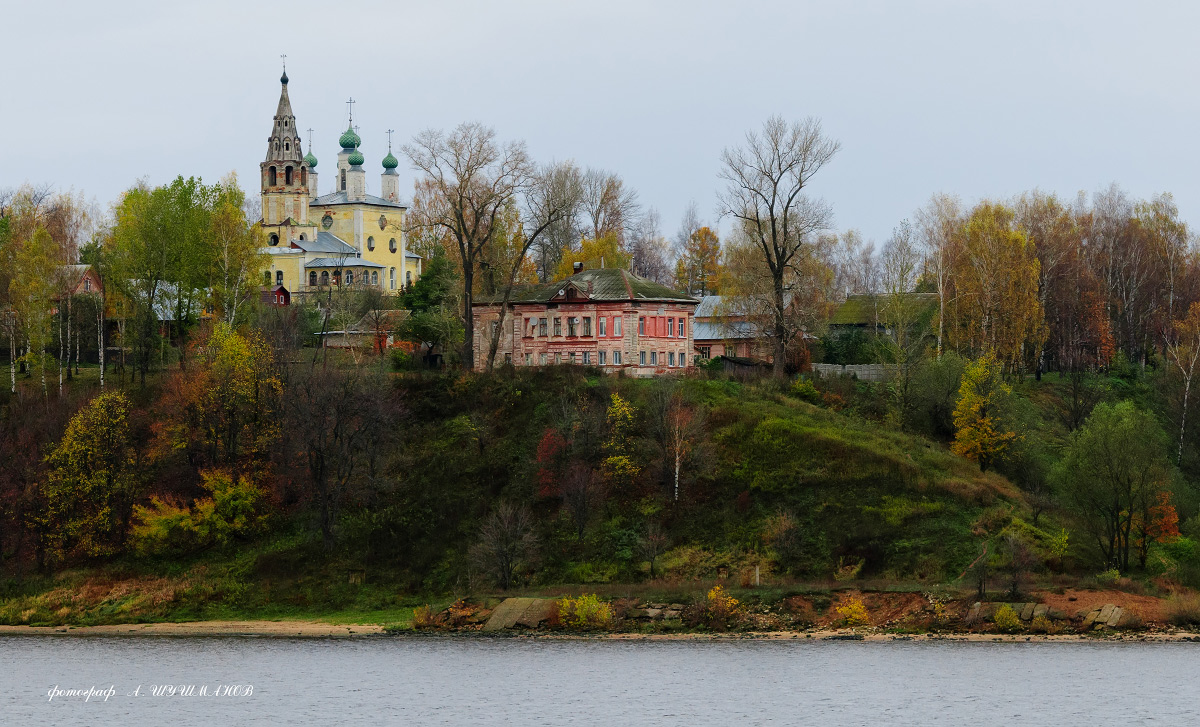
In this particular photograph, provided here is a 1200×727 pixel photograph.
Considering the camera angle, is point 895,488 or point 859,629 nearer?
point 859,629

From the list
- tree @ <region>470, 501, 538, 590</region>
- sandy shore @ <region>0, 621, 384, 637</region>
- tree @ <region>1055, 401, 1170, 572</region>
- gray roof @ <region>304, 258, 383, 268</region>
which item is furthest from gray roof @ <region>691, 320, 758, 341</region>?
gray roof @ <region>304, 258, 383, 268</region>

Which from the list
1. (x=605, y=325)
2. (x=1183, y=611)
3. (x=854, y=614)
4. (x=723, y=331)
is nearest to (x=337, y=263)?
(x=723, y=331)

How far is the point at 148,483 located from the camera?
71.0 meters

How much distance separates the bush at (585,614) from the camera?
189 ft

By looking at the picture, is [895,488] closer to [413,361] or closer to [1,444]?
[413,361]

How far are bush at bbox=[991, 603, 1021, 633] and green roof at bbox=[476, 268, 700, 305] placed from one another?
31.9 metres

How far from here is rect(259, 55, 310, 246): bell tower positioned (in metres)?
134

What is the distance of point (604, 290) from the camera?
82.5m

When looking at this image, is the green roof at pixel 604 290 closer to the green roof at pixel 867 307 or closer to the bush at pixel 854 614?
the green roof at pixel 867 307

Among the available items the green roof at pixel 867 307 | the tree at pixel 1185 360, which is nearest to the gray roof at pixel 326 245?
the green roof at pixel 867 307

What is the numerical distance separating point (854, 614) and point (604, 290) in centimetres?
3085

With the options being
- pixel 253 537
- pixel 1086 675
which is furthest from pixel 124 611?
pixel 1086 675

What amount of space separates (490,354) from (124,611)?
25.5 m

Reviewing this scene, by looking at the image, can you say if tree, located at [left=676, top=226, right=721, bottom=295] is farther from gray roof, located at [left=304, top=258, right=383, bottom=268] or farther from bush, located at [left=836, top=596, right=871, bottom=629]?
bush, located at [left=836, top=596, right=871, bottom=629]
